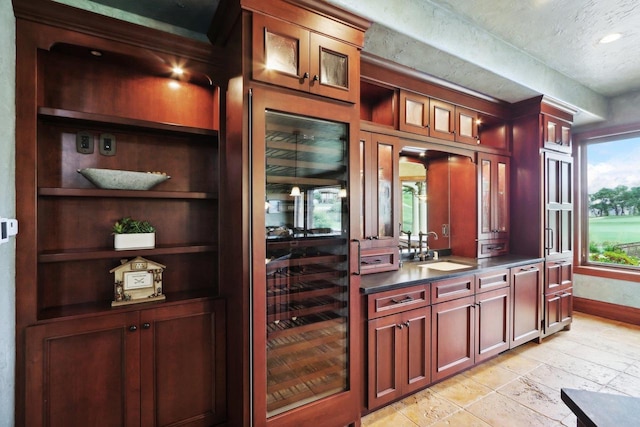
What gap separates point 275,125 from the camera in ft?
5.70

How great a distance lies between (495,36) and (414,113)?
0.93 meters

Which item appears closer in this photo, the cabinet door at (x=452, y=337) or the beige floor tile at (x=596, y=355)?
the cabinet door at (x=452, y=337)

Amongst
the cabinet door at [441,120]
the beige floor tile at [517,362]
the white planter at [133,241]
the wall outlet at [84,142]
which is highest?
the cabinet door at [441,120]

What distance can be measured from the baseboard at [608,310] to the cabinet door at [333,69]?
4.58 metres

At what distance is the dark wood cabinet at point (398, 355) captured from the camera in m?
2.03

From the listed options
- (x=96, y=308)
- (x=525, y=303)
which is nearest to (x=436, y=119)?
(x=525, y=303)

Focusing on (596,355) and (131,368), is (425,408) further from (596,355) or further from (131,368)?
(596,355)

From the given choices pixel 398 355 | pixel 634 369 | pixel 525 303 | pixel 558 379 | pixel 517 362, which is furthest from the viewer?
pixel 525 303

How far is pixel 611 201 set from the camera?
4004 millimetres

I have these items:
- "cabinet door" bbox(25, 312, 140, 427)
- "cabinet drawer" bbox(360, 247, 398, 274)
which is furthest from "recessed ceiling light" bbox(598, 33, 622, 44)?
"cabinet door" bbox(25, 312, 140, 427)

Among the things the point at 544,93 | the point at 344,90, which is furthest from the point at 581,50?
the point at 344,90

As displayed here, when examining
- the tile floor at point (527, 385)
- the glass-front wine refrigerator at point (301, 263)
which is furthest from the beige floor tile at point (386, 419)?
the glass-front wine refrigerator at point (301, 263)

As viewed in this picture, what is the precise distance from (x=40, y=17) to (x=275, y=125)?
4.23 feet

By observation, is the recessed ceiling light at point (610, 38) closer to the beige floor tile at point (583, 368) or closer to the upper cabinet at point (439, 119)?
the upper cabinet at point (439, 119)
